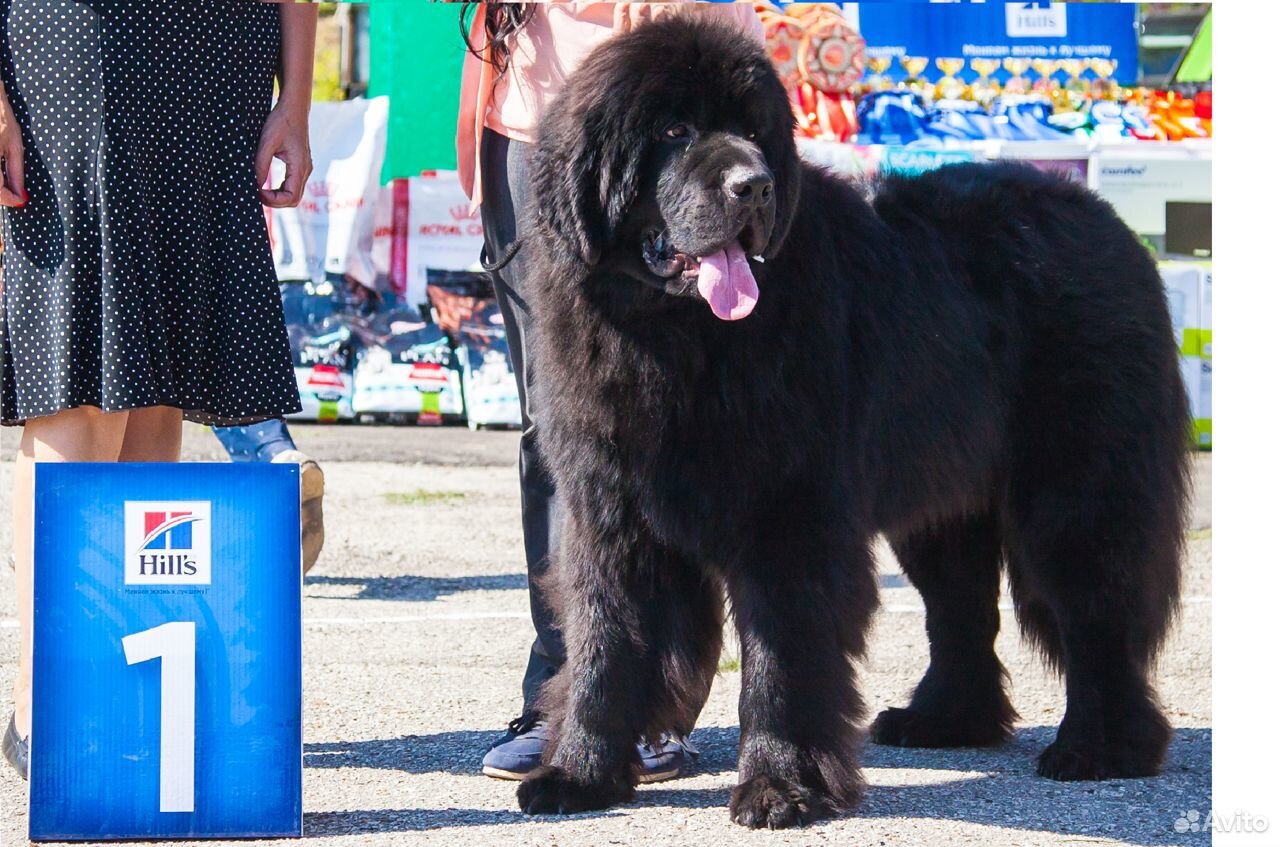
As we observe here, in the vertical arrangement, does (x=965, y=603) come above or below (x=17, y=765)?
above

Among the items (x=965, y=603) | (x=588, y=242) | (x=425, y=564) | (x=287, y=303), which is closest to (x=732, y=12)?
(x=588, y=242)

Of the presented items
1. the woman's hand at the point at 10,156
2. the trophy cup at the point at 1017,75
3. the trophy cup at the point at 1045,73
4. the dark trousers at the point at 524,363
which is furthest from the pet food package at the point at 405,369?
the woman's hand at the point at 10,156

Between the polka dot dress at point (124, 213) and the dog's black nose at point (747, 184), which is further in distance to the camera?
the polka dot dress at point (124, 213)

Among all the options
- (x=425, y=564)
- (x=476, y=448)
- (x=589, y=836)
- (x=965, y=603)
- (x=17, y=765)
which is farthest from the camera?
(x=476, y=448)

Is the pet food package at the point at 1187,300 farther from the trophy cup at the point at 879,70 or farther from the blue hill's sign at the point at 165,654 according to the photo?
the blue hill's sign at the point at 165,654

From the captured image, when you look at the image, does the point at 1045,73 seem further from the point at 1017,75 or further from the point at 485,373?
the point at 485,373

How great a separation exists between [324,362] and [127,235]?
21.8 ft

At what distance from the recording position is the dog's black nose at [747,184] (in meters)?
2.54

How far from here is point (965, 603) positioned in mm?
3516

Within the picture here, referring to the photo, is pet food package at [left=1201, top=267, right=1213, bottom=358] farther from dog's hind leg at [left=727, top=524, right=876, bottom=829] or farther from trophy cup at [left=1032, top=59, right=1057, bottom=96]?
dog's hind leg at [left=727, top=524, right=876, bottom=829]

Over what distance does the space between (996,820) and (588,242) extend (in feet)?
4.44

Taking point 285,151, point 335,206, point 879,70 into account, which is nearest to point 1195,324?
point 879,70

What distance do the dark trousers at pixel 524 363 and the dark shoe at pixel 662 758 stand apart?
0.29 meters
